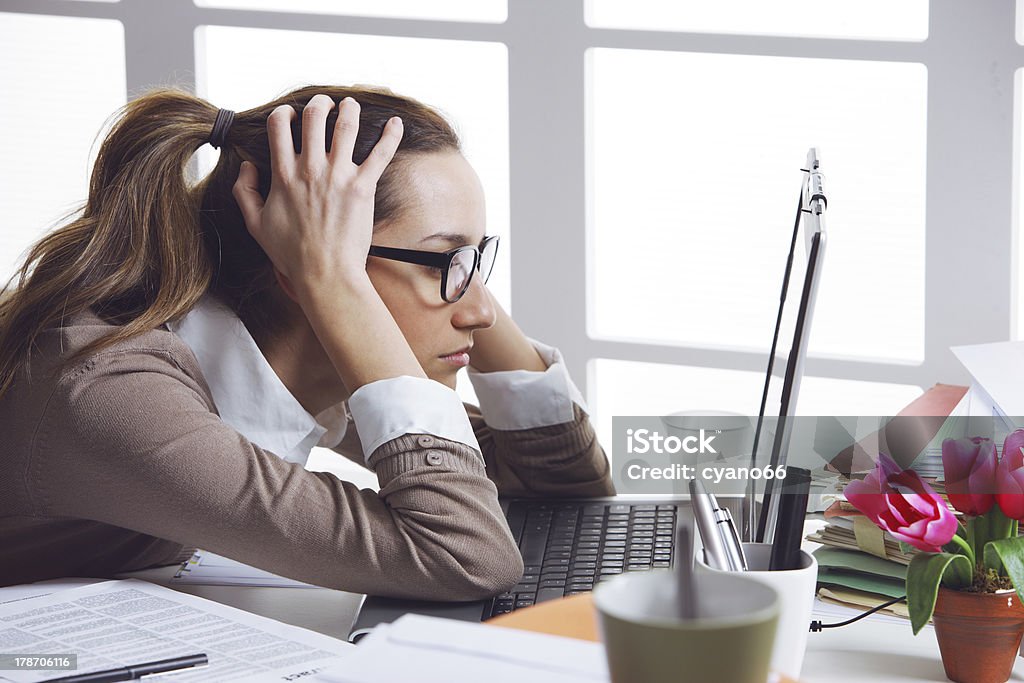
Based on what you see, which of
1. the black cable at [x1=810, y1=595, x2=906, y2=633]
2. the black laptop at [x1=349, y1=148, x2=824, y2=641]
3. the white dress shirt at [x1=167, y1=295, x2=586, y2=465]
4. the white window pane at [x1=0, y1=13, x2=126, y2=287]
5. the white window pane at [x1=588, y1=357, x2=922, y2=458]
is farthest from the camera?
the white window pane at [x1=0, y1=13, x2=126, y2=287]

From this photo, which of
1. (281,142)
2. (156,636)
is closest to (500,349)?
(281,142)

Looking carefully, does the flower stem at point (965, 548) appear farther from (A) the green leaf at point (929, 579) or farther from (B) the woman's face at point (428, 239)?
(B) the woman's face at point (428, 239)

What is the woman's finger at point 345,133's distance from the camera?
1.05m

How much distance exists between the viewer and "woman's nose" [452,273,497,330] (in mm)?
1142

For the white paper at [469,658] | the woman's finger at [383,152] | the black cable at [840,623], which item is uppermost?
the woman's finger at [383,152]

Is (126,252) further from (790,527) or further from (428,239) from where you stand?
(790,527)

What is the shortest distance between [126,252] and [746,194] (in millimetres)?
1599

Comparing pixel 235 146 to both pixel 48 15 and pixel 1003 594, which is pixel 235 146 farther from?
pixel 48 15

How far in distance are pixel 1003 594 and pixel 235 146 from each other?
832 millimetres

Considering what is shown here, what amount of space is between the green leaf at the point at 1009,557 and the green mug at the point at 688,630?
1.67 feet

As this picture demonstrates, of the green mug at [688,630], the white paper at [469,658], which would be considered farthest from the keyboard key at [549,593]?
the green mug at [688,630]

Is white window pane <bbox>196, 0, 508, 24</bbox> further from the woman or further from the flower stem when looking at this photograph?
the flower stem

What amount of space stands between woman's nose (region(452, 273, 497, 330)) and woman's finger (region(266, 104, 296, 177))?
228mm

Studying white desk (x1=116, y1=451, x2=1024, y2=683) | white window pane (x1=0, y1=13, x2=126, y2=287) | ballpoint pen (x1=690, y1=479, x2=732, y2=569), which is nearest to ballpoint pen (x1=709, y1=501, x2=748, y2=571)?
ballpoint pen (x1=690, y1=479, x2=732, y2=569)
